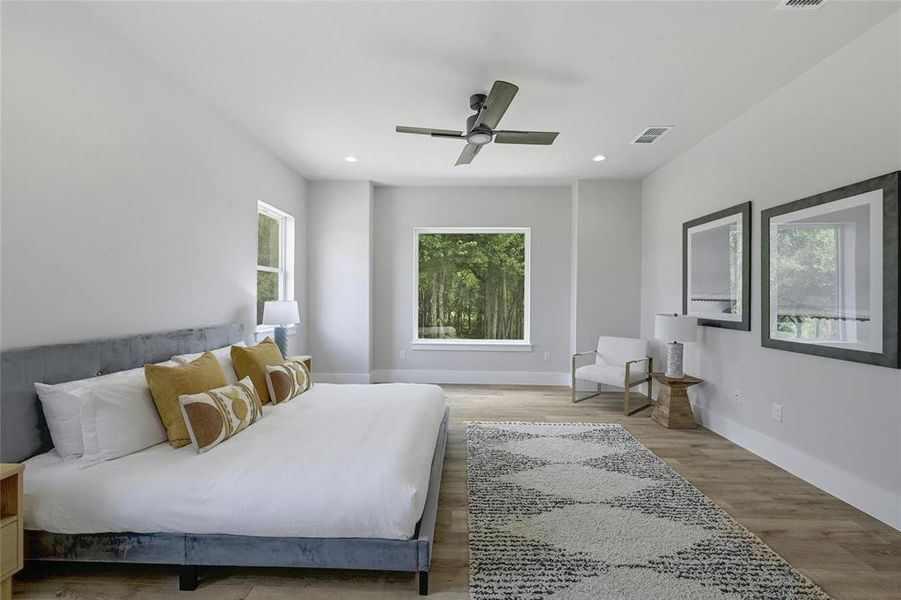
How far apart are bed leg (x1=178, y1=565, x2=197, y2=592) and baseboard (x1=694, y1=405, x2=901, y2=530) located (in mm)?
3547

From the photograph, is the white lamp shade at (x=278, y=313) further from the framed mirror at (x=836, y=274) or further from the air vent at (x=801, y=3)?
the air vent at (x=801, y=3)

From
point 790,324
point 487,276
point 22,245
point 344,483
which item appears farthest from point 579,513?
point 487,276

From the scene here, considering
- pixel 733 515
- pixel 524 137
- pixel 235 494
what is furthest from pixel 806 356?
pixel 235 494

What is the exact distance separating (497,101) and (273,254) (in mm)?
3351

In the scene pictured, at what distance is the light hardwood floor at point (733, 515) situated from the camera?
5.88ft

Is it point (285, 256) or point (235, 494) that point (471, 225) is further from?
point (235, 494)

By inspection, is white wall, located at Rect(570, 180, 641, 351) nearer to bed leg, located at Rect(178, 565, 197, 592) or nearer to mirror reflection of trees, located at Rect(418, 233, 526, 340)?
mirror reflection of trees, located at Rect(418, 233, 526, 340)

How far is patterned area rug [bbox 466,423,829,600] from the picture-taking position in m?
1.82

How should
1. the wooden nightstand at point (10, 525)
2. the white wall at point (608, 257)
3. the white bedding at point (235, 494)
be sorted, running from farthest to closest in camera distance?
the white wall at point (608, 257)
the white bedding at point (235, 494)
the wooden nightstand at point (10, 525)

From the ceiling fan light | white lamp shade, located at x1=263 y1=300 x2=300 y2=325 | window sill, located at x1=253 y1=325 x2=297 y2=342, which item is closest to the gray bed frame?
white lamp shade, located at x1=263 y1=300 x2=300 y2=325

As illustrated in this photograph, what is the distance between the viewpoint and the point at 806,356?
2.88 m

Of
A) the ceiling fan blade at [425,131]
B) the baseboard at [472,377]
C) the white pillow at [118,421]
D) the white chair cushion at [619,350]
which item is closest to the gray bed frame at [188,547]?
the white pillow at [118,421]

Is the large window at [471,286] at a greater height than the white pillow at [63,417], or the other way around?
the large window at [471,286]

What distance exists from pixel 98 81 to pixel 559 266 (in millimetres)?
5048
